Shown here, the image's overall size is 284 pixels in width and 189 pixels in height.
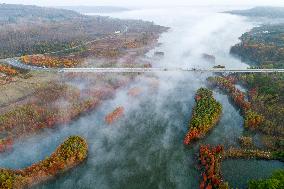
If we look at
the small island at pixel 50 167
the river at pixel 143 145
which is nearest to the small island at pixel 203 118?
the river at pixel 143 145

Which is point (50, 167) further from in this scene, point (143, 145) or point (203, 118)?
point (203, 118)

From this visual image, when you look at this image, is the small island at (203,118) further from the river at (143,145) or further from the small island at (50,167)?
the small island at (50,167)

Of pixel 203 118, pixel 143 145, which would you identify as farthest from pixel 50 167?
pixel 203 118

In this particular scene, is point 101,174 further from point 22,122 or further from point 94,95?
point 94,95

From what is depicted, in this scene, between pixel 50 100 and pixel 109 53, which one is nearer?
pixel 50 100

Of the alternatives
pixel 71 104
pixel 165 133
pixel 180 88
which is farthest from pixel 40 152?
pixel 180 88
